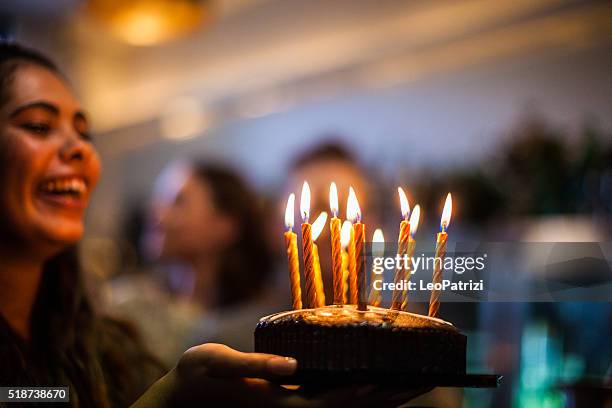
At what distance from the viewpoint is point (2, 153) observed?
106 centimetres

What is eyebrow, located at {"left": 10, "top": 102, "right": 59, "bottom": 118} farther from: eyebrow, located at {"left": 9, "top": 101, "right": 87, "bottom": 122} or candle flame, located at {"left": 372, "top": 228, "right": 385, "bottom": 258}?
candle flame, located at {"left": 372, "top": 228, "right": 385, "bottom": 258}

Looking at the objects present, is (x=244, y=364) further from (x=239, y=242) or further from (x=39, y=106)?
(x=239, y=242)

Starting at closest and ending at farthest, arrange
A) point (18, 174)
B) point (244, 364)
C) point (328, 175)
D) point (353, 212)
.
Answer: point (244, 364) → point (353, 212) → point (18, 174) → point (328, 175)

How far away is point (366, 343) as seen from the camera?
0.75 meters

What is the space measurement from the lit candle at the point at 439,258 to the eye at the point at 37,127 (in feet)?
2.30

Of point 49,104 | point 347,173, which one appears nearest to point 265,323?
point 49,104

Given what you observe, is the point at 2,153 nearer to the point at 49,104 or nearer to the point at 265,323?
the point at 49,104

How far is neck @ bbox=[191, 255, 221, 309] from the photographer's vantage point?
99.3 inches

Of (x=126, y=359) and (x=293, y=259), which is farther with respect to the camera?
(x=126, y=359)

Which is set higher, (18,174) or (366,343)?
(18,174)

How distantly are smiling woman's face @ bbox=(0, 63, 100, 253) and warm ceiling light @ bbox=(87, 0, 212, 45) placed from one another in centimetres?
139

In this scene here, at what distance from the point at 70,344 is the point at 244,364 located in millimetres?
599

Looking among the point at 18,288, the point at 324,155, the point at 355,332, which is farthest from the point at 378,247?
the point at 324,155

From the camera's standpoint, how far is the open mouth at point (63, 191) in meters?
1.10
